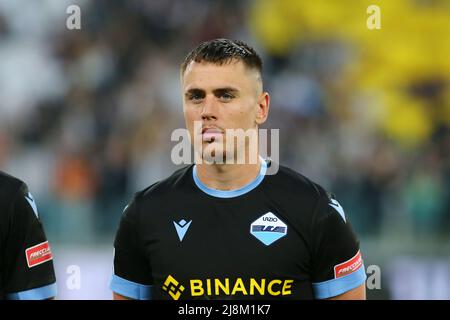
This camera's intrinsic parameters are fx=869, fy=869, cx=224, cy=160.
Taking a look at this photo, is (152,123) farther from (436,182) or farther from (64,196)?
(436,182)

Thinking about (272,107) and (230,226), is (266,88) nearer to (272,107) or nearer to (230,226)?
(272,107)

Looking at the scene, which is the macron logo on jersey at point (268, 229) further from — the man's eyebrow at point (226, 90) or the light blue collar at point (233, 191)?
the man's eyebrow at point (226, 90)

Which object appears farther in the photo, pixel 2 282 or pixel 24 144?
pixel 24 144

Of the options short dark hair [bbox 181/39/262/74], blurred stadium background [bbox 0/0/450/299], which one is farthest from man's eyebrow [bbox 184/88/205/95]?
blurred stadium background [bbox 0/0/450/299]

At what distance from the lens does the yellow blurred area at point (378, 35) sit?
13219mm

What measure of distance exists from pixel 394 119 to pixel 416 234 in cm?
230

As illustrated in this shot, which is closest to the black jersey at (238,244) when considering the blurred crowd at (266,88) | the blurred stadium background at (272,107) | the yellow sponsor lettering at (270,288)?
the yellow sponsor lettering at (270,288)

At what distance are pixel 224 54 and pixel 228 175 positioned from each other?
602 millimetres

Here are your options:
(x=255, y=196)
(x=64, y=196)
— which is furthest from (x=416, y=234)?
(x=255, y=196)

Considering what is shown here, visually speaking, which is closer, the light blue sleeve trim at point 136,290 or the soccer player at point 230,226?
the soccer player at point 230,226

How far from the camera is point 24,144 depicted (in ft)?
38.4

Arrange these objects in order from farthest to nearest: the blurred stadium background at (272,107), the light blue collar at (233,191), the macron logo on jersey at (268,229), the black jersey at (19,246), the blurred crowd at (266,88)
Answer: the blurred crowd at (266,88) → the blurred stadium background at (272,107) → the light blue collar at (233,191) → the macron logo on jersey at (268,229) → the black jersey at (19,246)

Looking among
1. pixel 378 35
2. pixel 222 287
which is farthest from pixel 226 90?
pixel 378 35

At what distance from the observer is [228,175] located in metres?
4.35
